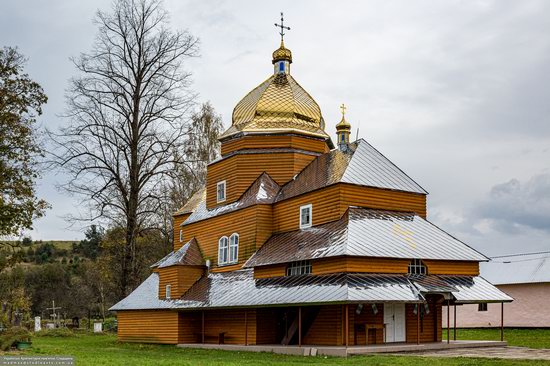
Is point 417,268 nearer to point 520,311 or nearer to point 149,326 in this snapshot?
point 149,326

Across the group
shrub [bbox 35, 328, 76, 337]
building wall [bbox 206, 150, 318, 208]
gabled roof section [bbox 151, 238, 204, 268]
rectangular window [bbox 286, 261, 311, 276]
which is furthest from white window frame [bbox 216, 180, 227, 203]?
shrub [bbox 35, 328, 76, 337]

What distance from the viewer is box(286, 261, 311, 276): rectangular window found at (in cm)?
2591

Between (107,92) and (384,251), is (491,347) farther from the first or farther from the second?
(107,92)

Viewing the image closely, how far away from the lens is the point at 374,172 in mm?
28047

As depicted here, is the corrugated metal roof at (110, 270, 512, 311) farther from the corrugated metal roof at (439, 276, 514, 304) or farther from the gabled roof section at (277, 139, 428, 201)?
the gabled roof section at (277, 139, 428, 201)

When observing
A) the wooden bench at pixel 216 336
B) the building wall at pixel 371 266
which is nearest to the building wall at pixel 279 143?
the building wall at pixel 371 266

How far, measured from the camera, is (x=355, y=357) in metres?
21.3

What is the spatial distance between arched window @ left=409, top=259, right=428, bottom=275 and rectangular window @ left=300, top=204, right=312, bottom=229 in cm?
437

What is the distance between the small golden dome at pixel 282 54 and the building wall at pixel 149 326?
13.4m

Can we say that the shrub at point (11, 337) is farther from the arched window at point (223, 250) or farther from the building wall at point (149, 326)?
the arched window at point (223, 250)

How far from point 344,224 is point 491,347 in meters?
6.65

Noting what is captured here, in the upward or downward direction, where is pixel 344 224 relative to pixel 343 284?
upward

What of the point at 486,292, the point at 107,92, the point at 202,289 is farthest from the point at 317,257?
the point at 107,92

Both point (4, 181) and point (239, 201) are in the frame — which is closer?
point (4, 181)
